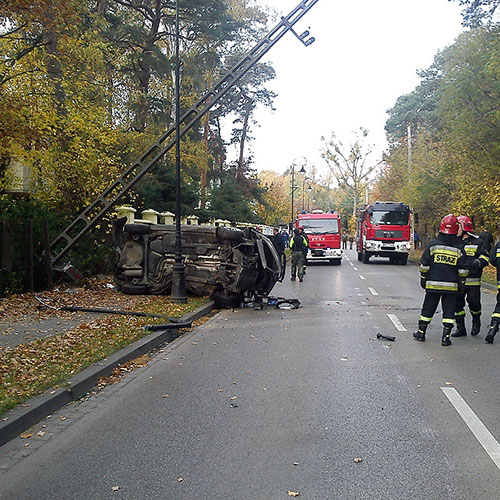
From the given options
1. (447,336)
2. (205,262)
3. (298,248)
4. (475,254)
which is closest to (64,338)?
(447,336)

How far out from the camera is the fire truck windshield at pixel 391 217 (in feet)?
107

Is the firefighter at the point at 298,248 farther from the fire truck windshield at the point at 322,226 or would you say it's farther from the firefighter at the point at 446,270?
the fire truck windshield at the point at 322,226

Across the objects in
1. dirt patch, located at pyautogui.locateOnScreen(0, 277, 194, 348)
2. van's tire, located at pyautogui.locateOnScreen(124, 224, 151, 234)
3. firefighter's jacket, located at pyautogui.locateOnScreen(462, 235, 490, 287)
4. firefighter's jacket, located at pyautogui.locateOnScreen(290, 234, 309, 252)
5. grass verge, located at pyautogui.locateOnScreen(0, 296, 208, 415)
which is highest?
van's tire, located at pyautogui.locateOnScreen(124, 224, 151, 234)

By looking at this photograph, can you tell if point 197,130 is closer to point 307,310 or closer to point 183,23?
point 183,23

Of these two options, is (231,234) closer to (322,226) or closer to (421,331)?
(421,331)

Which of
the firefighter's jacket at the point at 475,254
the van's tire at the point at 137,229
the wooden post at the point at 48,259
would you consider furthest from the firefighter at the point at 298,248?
the firefighter's jacket at the point at 475,254

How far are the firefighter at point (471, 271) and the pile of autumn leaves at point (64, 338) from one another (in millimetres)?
5152

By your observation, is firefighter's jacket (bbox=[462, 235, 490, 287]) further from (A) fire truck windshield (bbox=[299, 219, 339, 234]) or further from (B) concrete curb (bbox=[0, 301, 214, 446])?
(A) fire truck windshield (bbox=[299, 219, 339, 234])

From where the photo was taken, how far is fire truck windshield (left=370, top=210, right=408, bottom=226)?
32.5 metres

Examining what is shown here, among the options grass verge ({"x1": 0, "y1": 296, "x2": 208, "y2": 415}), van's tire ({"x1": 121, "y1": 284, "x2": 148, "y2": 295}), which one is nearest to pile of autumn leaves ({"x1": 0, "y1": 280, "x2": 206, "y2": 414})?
grass verge ({"x1": 0, "y1": 296, "x2": 208, "y2": 415})

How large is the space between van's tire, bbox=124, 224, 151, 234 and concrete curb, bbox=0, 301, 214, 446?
5843mm

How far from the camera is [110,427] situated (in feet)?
17.7

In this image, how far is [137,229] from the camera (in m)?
15.1

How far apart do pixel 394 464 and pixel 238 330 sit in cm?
674
